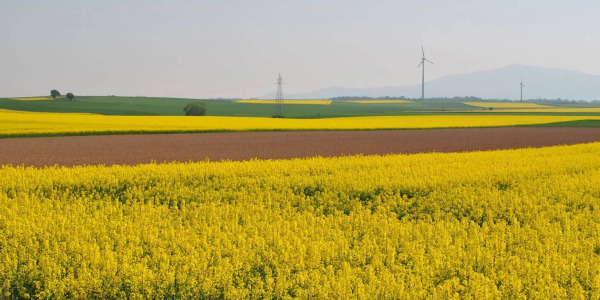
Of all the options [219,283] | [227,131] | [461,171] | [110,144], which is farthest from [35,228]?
[227,131]

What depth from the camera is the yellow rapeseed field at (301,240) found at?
707 centimetres

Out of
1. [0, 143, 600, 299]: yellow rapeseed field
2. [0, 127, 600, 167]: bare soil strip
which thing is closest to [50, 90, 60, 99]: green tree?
[0, 127, 600, 167]: bare soil strip

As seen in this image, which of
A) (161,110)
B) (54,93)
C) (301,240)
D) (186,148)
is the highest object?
(54,93)

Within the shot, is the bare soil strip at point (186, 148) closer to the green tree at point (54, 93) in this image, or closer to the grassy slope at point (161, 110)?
the grassy slope at point (161, 110)

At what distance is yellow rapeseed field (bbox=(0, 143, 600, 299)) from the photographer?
7.07 meters

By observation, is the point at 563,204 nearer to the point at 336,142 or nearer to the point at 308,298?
the point at 308,298

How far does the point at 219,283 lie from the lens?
708 centimetres

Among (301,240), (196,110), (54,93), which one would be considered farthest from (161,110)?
(301,240)

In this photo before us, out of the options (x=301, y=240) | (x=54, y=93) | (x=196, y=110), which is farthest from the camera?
(x=54, y=93)

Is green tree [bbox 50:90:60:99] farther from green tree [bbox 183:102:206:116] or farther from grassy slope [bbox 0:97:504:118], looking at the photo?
green tree [bbox 183:102:206:116]

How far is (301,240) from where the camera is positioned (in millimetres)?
8977

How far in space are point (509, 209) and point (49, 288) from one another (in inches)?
378

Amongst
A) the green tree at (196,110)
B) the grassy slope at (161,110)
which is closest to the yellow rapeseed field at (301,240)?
the grassy slope at (161,110)

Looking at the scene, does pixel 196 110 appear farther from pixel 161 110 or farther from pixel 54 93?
pixel 54 93
